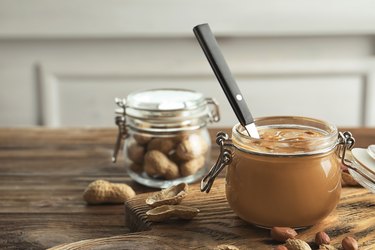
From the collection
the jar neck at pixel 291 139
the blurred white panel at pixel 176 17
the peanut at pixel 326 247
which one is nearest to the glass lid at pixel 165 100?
the jar neck at pixel 291 139

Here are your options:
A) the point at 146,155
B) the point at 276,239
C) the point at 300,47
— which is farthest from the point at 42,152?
the point at 300,47

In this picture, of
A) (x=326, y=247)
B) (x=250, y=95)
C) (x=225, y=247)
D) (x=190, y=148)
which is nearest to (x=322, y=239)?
(x=326, y=247)

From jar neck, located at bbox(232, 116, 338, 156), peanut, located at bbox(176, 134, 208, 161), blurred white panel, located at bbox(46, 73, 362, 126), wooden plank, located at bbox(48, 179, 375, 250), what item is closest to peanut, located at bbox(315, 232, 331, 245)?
wooden plank, located at bbox(48, 179, 375, 250)

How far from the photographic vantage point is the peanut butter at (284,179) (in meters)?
0.86

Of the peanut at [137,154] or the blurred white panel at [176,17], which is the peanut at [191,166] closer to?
the peanut at [137,154]

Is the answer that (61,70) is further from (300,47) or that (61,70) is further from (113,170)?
(113,170)

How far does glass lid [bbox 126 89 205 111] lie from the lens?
116 centimetres

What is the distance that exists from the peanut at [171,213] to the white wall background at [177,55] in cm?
142

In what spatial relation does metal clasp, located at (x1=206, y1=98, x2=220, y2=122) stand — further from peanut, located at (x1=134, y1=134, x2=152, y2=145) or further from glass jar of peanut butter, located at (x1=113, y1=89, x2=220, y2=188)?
peanut, located at (x1=134, y1=134, x2=152, y2=145)

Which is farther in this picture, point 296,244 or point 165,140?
point 165,140

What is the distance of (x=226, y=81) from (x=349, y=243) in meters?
0.28

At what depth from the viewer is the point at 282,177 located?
0.85 meters

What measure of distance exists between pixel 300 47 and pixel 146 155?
1.35 meters

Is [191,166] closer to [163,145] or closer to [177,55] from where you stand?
[163,145]
